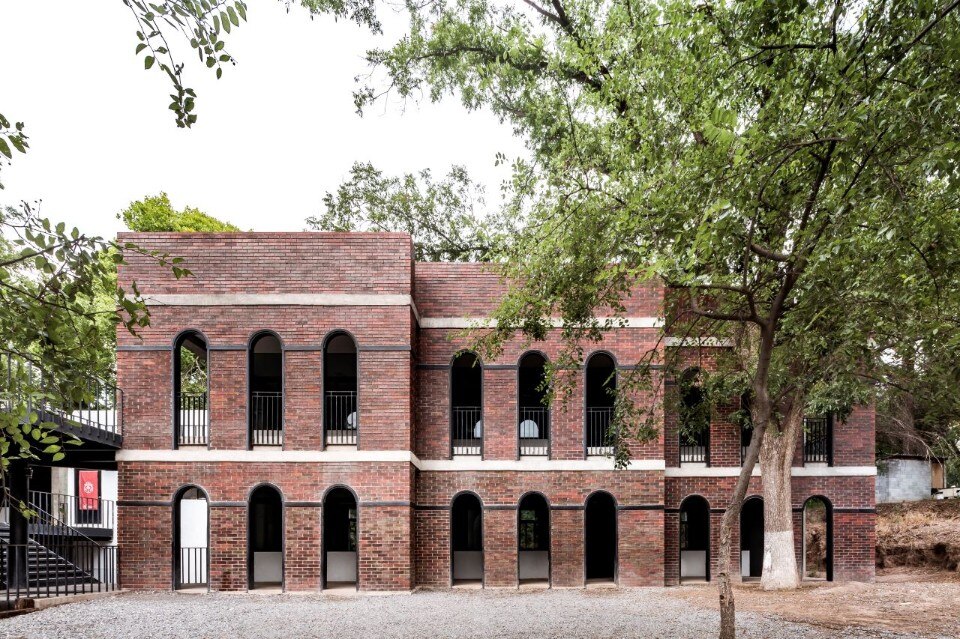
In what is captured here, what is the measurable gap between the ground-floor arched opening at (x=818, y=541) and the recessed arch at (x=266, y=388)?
11947 mm

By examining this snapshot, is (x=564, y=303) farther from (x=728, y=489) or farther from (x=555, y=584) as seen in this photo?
(x=728, y=489)

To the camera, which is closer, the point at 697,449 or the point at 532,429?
the point at 697,449

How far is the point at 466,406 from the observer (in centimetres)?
1736

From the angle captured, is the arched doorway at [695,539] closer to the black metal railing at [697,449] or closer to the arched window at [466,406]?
the black metal railing at [697,449]

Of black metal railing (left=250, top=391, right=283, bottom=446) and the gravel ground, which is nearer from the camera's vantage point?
the gravel ground

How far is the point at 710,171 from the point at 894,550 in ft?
69.8

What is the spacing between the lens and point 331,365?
64.8 ft

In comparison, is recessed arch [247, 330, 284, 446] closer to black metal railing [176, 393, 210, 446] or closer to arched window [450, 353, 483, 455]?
black metal railing [176, 393, 210, 446]

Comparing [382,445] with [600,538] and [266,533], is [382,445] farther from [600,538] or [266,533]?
[600,538]

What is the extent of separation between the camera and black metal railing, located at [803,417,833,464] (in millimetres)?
18031

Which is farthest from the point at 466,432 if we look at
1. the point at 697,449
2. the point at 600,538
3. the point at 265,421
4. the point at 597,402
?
the point at 697,449

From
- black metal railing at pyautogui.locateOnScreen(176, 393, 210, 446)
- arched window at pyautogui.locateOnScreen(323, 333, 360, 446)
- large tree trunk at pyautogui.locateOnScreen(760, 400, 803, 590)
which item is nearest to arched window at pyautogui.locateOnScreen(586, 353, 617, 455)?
large tree trunk at pyautogui.locateOnScreen(760, 400, 803, 590)

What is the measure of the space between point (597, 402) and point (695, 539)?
4.57 m

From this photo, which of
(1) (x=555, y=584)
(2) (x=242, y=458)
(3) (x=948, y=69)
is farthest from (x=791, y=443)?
(3) (x=948, y=69)
